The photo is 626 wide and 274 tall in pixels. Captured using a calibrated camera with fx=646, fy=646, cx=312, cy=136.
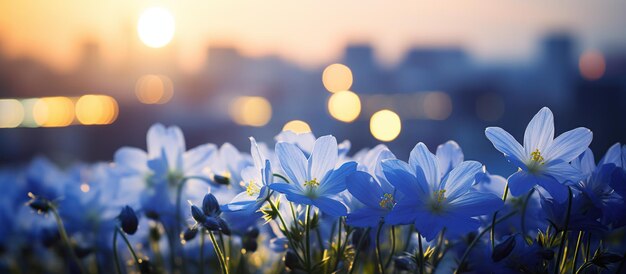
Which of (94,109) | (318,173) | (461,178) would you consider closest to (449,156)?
(461,178)

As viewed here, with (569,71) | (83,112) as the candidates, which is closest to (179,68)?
(83,112)

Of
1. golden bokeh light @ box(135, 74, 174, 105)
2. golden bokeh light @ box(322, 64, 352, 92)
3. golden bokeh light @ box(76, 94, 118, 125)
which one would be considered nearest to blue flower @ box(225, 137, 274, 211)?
golden bokeh light @ box(76, 94, 118, 125)

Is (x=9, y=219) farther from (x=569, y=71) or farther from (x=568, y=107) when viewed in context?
(x=569, y=71)

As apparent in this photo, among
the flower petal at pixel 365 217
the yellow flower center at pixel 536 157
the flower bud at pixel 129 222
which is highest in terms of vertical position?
the yellow flower center at pixel 536 157

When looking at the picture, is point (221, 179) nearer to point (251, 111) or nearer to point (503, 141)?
point (503, 141)

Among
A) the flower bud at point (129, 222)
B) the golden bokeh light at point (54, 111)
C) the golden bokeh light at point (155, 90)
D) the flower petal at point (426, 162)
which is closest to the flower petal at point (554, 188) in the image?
the flower petal at point (426, 162)

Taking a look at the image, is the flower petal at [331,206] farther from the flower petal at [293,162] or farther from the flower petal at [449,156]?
the flower petal at [449,156]
